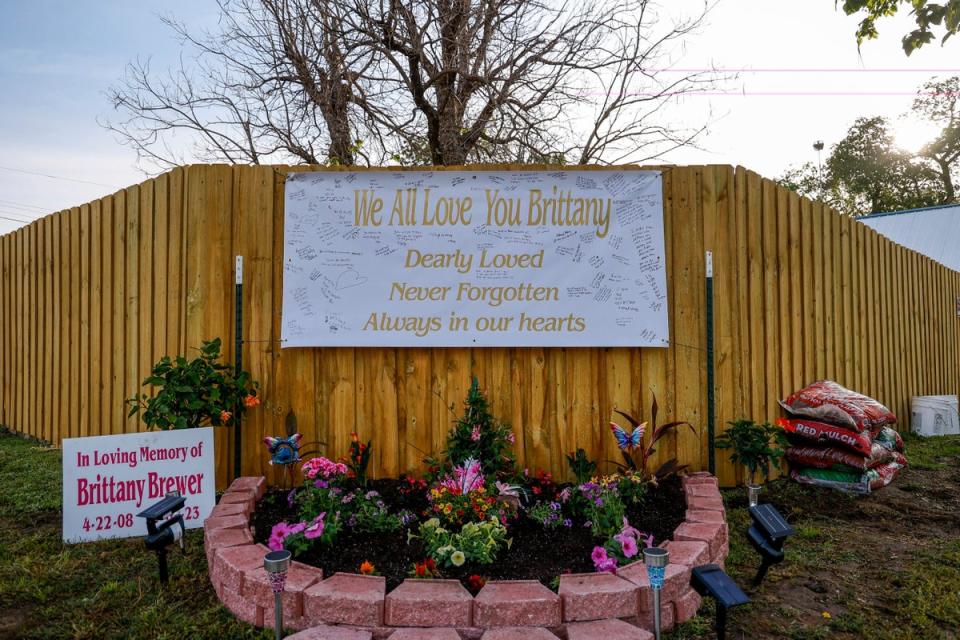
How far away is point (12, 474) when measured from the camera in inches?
177

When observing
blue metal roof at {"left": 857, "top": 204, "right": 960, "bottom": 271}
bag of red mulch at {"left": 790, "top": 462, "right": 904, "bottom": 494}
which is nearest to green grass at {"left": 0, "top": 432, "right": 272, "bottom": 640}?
bag of red mulch at {"left": 790, "top": 462, "right": 904, "bottom": 494}

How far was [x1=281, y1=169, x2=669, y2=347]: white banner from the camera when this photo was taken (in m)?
3.89

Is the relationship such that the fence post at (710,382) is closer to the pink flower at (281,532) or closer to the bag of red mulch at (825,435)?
the bag of red mulch at (825,435)

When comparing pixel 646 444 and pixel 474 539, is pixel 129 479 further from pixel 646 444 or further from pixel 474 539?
pixel 646 444

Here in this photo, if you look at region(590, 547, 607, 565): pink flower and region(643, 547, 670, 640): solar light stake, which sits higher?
region(643, 547, 670, 640): solar light stake

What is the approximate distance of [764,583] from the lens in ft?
8.98

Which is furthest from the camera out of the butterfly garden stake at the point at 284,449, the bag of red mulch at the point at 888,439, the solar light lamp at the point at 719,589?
the bag of red mulch at the point at 888,439

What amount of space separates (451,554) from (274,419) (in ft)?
6.43

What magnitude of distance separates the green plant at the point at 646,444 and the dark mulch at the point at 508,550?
28 cm

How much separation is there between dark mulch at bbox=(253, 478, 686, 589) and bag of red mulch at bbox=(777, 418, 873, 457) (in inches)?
55.1

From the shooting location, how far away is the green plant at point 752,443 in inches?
148

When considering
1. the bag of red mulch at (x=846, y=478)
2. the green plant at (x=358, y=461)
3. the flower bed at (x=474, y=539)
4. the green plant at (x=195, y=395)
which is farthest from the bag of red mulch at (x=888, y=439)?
the green plant at (x=195, y=395)

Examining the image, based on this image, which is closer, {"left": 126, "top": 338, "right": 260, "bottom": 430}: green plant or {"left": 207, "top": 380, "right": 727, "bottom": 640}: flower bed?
{"left": 207, "top": 380, "right": 727, "bottom": 640}: flower bed

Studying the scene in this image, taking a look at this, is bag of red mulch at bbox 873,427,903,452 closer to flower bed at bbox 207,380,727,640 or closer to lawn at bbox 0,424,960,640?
lawn at bbox 0,424,960,640
